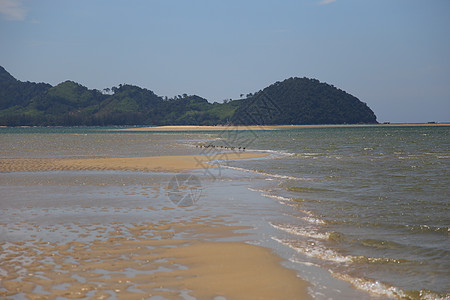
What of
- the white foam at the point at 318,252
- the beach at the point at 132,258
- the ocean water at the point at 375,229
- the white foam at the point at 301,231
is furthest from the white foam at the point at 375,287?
the white foam at the point at 301,231

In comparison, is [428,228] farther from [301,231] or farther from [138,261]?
[138,261]

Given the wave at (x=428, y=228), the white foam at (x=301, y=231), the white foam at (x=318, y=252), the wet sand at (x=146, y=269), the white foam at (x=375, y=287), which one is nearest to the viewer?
the wet sand at (x=146, y=269)

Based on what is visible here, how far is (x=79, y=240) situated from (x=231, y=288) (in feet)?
14.2

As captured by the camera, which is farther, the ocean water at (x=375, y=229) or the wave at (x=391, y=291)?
the ocean water at (x=375, y=229)

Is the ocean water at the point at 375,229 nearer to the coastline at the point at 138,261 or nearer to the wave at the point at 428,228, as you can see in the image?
the wave at the point at 428,228

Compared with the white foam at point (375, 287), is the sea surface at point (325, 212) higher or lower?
higher

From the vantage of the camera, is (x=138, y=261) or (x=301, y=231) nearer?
(x=138, y=261)

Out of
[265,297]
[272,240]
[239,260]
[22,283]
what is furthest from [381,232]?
[22,283]

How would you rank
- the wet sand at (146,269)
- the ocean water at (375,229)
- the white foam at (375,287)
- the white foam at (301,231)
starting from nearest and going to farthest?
the wet sand at (146,269)
the white foam at (375,287)
the ocean water at (375,229)
the white foam at (301,231)

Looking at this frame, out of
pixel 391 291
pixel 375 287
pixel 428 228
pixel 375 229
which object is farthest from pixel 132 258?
pixel 428 228

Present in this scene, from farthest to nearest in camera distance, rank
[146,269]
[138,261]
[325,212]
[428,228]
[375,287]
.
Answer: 1. [325,212]
2. [428,228]
3. [138,261]
4. [146,269]
5. [375,287]

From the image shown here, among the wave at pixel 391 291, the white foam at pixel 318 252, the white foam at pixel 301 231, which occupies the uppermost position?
the white foam at pixel 301 231

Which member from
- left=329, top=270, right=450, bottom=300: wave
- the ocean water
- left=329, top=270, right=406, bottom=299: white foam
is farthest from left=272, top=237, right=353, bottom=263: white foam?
left=329, top=270, right=450, bottom=300: wave

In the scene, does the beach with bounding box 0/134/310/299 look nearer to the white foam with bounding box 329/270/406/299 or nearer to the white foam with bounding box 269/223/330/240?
the white foam with bounding box 329/270/406/299
